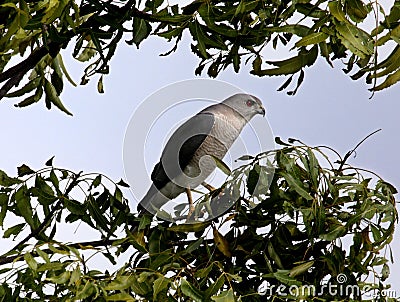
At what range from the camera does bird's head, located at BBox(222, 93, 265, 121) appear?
1.95 m

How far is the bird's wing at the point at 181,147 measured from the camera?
70.2 inches

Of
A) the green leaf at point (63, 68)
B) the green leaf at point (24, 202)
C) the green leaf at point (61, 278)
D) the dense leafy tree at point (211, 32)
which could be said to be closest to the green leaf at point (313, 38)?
the dense leafy tree at point (211, 32)

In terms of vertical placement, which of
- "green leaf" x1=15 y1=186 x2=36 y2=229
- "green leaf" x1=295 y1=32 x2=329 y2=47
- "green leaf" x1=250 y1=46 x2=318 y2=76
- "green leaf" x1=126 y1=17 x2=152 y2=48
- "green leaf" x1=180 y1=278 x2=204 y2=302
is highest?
"green leaf" x1=126 y1=17 x2=152 y2=48

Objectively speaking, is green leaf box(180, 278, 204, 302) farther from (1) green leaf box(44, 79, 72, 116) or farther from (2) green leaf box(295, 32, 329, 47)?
(1) green leaf box(44, 79, 72, 116)

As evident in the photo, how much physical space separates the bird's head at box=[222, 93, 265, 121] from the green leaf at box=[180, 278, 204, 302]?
80 cm

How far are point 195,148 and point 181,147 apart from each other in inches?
1.7

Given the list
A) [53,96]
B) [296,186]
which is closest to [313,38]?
[296,186]

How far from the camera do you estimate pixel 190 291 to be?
1.22 metres

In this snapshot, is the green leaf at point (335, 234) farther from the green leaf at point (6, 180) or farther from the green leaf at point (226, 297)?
the green leaf at point (6, 180)

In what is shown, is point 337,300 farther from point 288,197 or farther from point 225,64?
point 225,64

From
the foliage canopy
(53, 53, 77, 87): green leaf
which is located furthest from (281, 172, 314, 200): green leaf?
(53, 53, 77, 87): green leaf

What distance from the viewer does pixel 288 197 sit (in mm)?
1439

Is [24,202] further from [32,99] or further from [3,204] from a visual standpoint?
[32,99]

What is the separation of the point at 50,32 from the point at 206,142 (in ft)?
1.94
